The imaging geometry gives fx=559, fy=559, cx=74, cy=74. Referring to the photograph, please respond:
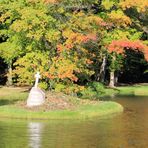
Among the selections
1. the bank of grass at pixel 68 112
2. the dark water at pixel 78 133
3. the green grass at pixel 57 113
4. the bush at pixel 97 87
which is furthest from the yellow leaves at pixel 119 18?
the dark water at pixel 78 133

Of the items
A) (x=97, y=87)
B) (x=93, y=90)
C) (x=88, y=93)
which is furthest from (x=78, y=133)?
(x=97, y=87)

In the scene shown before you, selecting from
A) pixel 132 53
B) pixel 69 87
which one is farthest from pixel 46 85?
pixel 132 53

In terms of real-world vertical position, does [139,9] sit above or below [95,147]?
above

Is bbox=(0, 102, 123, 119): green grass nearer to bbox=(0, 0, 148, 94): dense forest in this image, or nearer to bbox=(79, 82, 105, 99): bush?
bbox=(0, 0, 148, 94): dense forest

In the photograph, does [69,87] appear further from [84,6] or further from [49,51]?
[84,6]

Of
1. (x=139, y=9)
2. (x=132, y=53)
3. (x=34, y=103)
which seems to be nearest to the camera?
(x=34, y=103)

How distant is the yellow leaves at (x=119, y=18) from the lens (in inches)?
2179

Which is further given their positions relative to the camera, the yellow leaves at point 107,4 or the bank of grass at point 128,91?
the bank of grass at point 128,91

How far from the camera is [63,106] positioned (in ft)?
122

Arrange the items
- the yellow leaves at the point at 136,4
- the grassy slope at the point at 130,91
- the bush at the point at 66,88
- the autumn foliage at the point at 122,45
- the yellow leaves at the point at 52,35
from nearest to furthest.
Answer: the bush at the point at 66,88 → the yellow leaves at the point at 52,35 → the autumn foliage at the point at 122,45 → the yellow leaves at the point at 136,4 → the grassy slope at the point at 130,91

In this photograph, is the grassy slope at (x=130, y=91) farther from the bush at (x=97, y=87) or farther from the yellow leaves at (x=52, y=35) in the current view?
the yellow leaves at (x=52, y=35)

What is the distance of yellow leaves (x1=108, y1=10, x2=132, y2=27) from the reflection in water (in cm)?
2549

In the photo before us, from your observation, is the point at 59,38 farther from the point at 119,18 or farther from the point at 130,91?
the point at 130,91

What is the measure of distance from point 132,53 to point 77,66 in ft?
83.7
